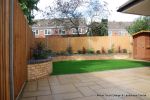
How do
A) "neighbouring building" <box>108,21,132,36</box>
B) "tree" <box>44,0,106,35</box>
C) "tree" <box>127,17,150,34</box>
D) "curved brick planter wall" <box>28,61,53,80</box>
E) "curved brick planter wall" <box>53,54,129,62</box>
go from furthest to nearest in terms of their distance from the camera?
"neighbouring building" <box>108,21,132,36</box> → "tree" <box>127,17,150,34</box> → "tree" <box>44,0,106,35</box> → "curved brick planter wall" <box>53,54,129,62</box> → "curved brick planter wall" <box>28,61,53,80</box>

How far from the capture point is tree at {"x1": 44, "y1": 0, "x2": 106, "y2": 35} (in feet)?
74.8

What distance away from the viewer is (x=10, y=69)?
3.37 m

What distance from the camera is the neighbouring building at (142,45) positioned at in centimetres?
1464

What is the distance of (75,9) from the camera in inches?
914

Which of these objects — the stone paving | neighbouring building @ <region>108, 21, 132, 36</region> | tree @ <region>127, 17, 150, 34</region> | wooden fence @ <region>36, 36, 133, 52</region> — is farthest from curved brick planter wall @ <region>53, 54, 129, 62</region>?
neighbouring building @ <region>108, 21, 132, 36</region>

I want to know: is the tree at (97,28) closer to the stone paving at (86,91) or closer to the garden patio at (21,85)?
the garden patio at (21,85)

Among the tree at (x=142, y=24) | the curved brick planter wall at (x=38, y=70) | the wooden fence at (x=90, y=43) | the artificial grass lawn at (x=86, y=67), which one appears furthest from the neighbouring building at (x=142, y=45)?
the tree at (x=142, y=24)

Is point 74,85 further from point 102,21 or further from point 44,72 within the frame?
point 102,21

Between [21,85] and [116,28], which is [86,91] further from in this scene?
[116,28]

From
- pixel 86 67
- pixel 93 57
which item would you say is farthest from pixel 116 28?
pixel 86 67

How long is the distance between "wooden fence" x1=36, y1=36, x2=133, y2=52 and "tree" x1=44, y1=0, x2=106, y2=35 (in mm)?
6388

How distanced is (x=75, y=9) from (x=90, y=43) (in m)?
6.96

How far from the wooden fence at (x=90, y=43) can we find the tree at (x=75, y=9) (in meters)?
6.39

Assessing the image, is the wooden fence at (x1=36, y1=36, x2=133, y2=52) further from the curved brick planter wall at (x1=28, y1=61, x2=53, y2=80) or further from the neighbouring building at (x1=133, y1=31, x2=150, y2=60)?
the curved brick planter wall at (x1=28, y1=61, x2=53, y2=80)
